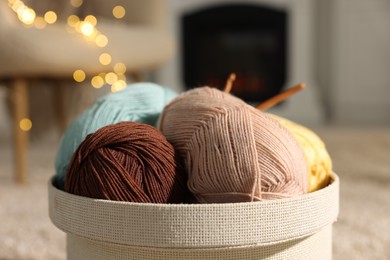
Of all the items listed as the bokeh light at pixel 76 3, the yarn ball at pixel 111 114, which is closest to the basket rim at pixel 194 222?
the yarn ball at pixel 111 114

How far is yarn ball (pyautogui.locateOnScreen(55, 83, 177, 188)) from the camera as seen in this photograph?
0.72 m

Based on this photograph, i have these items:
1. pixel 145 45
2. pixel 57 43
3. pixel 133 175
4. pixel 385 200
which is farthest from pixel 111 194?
pixel 145 45

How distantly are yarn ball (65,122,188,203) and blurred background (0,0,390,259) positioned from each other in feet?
1.13

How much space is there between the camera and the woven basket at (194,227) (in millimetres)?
561

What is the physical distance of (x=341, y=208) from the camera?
3.90 feet

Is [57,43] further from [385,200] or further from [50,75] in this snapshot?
[385,200]

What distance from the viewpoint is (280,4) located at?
3.12 m

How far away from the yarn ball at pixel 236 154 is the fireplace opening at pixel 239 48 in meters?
2.56

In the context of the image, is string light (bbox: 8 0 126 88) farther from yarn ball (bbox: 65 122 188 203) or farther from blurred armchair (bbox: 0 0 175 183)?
yarn ball (bbox: 65 122 188 203)

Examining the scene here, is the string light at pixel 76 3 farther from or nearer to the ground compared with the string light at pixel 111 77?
farther from the ground

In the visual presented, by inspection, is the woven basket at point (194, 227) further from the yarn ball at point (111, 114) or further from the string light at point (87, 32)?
the string light at point (87, 32)

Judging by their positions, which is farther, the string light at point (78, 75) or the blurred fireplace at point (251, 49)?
the blurred fireplace at point (251, 49)

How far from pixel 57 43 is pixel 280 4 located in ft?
6.16

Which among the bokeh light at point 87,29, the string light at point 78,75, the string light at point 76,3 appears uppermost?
the string light at point 76,3
